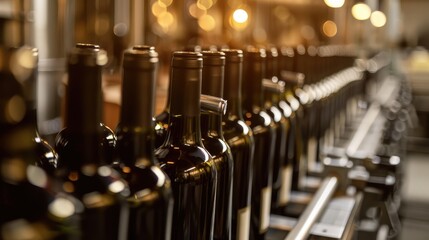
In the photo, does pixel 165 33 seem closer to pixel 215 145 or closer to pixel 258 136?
pixel 258 136

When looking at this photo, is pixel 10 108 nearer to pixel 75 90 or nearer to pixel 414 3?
pixel 75 90

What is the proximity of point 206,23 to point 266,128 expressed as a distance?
722 centimetres

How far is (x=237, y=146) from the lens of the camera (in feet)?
3.06

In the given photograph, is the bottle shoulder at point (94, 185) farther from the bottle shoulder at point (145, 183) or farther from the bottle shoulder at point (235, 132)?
the bottle shoulder at point (235, 132)

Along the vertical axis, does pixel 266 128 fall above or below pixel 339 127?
above

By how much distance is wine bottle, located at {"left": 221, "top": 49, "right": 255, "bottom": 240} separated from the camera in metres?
0.93

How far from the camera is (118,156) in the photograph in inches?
24.6

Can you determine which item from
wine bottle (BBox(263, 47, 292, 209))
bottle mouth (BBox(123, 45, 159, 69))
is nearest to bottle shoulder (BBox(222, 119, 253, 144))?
wine bottle (BBox(263, 47, 292, 209))

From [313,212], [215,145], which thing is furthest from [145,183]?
[313,212]

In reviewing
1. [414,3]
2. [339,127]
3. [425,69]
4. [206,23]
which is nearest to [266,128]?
[339,127]

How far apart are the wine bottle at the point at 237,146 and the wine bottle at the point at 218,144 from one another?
56 mm

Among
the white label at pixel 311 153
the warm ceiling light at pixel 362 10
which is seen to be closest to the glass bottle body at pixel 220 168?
the white label at pixel 311 153

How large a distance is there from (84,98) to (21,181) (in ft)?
0.31

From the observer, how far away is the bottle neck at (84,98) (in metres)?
0.51
